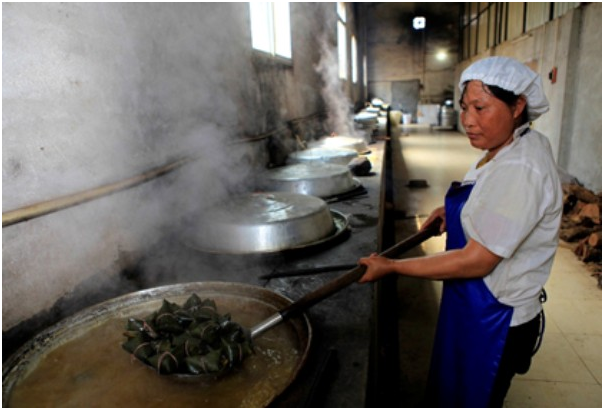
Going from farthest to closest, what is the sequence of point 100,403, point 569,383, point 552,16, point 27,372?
point 552,16 < point 569,383 < point 27,372 < point 100,403

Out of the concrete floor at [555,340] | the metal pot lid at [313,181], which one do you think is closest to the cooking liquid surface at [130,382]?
the concrete floor at [555,340]

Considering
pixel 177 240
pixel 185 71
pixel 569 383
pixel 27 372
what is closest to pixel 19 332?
pixel 27 372

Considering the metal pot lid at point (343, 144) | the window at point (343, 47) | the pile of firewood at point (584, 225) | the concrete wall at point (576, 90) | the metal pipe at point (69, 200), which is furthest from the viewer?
the window at point (343, 47)

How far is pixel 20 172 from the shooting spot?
1727 millimetres

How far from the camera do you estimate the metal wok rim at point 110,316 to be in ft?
4.60

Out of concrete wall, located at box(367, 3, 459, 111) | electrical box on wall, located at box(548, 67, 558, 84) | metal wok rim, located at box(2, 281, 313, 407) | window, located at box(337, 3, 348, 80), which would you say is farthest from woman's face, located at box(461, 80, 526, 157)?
concrete wall, located at box(367, 3, 459, 111)

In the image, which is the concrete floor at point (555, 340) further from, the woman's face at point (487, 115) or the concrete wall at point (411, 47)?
the concrete wall at point (411, 47)

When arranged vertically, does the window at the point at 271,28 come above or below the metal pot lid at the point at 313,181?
above

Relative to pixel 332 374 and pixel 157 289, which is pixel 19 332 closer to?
pixel 157 289

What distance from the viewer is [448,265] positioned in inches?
61.0

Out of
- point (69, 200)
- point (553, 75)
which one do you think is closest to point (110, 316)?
point (69, 200)

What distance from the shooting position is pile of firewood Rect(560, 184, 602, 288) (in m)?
5.02

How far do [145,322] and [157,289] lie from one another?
42cm

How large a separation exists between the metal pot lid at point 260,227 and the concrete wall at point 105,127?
13.4 inches
